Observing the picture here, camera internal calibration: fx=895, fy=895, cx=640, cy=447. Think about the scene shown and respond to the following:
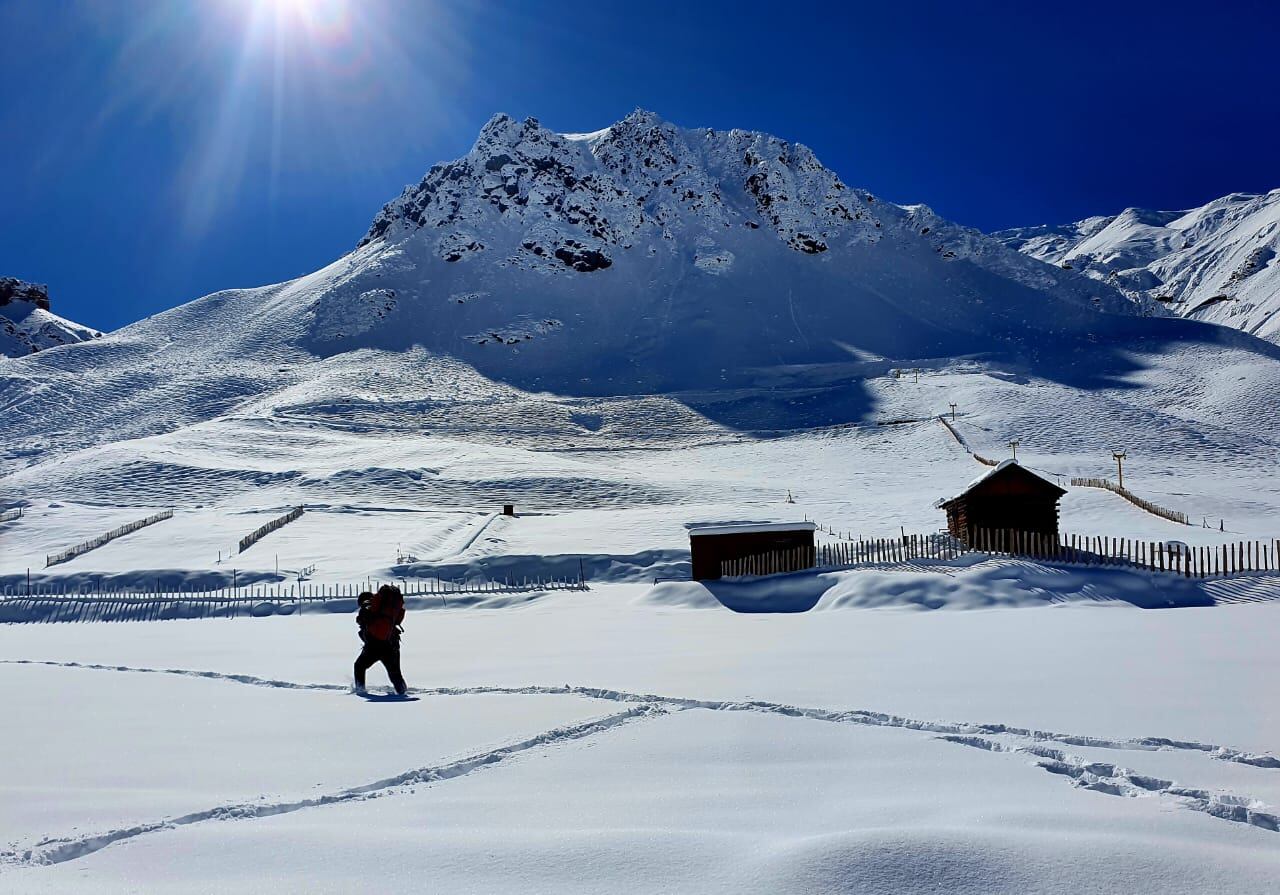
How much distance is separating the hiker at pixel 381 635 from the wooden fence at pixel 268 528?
26.6 m

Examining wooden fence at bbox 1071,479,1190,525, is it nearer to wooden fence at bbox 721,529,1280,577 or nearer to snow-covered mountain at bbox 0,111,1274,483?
wooden fence at bbox 721,529,1280,577

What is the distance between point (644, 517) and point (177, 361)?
9296 centimetres

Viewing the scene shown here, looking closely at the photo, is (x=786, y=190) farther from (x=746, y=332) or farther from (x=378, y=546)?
(x=378, y=546)

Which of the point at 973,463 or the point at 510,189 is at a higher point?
the point at 510,189

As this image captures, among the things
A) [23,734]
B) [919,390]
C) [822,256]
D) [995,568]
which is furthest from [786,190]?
[23,734]

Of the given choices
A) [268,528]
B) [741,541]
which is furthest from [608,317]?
[741,541]

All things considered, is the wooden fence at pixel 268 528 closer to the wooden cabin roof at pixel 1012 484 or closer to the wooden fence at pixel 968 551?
the wooden fence at pixel 968 551

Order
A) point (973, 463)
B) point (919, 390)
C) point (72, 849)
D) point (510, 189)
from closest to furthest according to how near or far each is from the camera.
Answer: point (72, 849) → point (973, 463) → point (919, 390) → point (510, 189)

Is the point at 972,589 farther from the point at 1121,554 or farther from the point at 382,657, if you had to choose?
the point at 382,657

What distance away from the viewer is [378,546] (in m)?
35.0

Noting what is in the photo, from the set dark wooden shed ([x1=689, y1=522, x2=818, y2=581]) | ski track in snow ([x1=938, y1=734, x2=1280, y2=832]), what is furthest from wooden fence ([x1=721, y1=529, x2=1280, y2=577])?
ski track in snow ([x1=938, y1=734, x2=1280, y2=832])

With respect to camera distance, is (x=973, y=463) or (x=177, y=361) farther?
(x=177, y=361)

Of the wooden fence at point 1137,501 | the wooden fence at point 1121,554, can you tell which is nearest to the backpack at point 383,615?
the wooden fence at point 1121,554

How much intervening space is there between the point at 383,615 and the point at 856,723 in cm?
573
